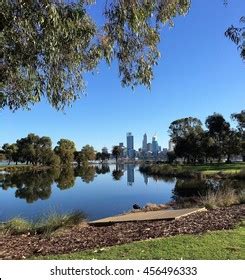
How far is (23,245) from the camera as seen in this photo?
28.8 ft

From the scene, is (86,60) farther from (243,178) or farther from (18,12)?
(243,178)

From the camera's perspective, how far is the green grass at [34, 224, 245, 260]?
6.56m

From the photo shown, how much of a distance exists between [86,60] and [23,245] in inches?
148

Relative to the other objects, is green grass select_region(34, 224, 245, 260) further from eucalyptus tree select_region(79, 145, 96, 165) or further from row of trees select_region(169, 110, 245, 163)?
eucalyptus tree select_region(79, 145, 96, 165)

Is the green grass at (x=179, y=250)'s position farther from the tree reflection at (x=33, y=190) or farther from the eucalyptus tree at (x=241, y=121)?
the eucalyptus tree at (x=241, y=121)

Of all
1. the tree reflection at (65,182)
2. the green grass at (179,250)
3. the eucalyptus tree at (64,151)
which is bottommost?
the green grass at (179,250)

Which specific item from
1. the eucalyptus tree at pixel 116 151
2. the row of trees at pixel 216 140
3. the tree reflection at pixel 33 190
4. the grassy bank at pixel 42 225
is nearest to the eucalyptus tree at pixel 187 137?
the row of trees at pixel 216 140

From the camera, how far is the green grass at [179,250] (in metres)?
6.56

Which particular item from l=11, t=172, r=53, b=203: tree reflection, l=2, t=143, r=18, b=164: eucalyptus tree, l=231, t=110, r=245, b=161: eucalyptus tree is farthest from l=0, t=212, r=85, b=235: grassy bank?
l=2, t=143, r=18, b=164: eucalyptus tree

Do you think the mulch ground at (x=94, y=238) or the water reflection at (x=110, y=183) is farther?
the water reflection at (x=110, y=183)

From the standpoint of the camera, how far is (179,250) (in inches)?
272

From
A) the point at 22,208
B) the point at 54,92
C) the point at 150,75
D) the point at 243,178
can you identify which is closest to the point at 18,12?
the point at 54,92

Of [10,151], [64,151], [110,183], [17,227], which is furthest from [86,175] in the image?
[10,151]

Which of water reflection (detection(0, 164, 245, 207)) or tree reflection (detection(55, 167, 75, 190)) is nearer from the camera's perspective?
water reflection (detection(0, 164, 245, 207))
